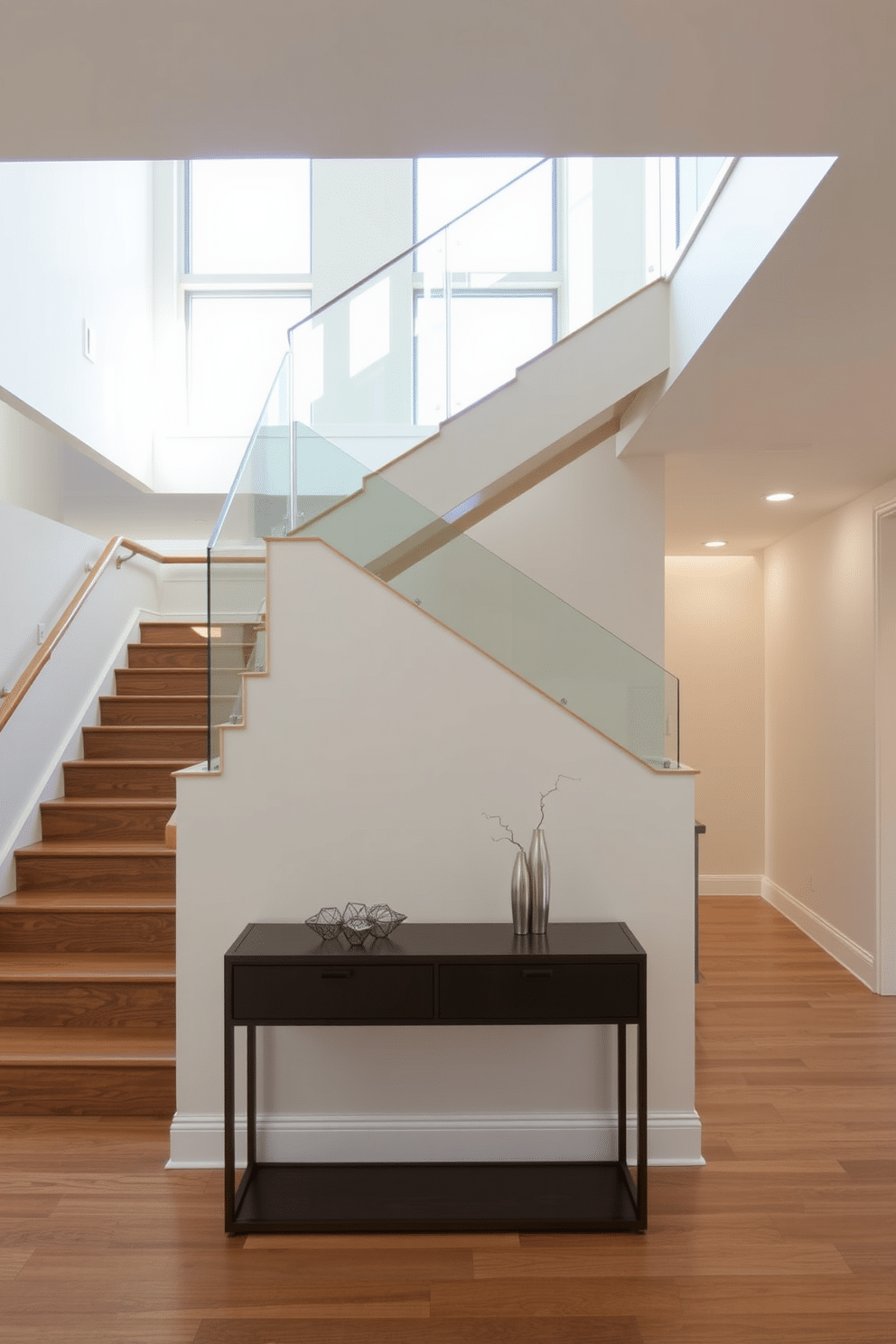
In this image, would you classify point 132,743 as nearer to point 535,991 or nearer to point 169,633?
point 169,633

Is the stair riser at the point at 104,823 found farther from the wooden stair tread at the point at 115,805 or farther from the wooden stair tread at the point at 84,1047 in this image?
the wooden stair tread at the point at 84,1047

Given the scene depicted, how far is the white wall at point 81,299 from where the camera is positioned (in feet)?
15.4

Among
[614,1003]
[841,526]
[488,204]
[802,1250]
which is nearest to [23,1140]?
[614,1003]

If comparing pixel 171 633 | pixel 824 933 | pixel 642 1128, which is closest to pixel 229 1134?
pixel 642 1128

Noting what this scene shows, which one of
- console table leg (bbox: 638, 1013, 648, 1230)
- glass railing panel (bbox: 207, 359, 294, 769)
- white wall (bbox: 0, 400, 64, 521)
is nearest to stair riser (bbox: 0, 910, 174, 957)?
glass railing panel (bbox: 207, 359, 294, 769)

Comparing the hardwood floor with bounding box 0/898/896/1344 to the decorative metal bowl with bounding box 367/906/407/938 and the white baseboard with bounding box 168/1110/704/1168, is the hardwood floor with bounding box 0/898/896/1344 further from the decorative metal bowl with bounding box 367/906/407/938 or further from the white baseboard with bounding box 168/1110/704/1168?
the decorative metal bowl with bounding box 367/906/407/938

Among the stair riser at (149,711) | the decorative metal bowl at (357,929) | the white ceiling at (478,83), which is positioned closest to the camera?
the white ceiling at (478,83)

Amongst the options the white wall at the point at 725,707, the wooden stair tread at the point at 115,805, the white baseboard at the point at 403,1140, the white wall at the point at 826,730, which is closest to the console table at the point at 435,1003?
the white baseboard at the point at 403,1140

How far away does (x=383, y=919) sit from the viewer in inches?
123

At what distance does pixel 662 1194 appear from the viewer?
312 centimetres

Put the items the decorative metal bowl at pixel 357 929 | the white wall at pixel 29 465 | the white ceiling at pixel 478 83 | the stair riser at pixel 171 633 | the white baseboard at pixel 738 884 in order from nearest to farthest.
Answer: the white ceiling at pixel 478 83
the decorative metal bowl at pixel 357 929
the stair riser at pixel 171 633
the white wall at pixel 29 465
the white baseboard at pixel 738 884

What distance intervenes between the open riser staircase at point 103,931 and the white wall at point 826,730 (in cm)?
373

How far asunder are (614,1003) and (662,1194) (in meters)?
0.72

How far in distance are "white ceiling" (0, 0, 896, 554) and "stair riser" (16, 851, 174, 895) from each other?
3076 millimetres
